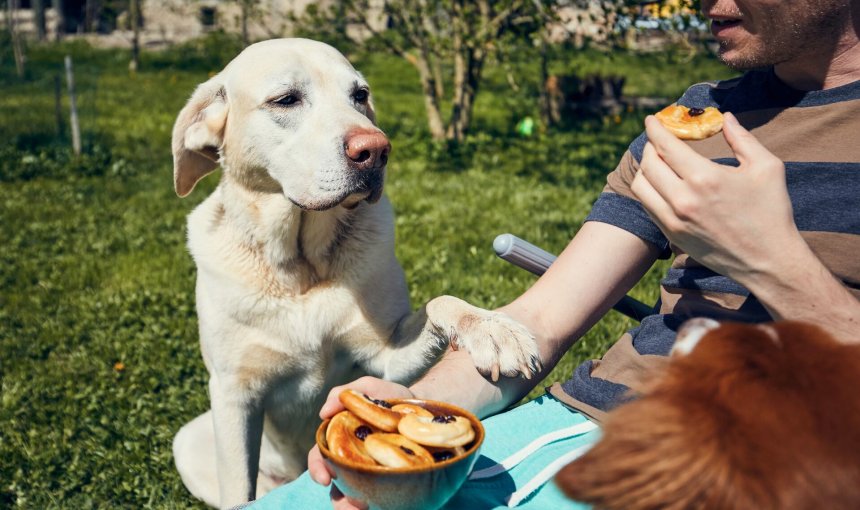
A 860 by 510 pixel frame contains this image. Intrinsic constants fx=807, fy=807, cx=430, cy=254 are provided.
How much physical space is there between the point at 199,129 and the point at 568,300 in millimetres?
1614

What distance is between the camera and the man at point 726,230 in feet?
5.06

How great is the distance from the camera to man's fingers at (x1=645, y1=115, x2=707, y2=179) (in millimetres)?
1552

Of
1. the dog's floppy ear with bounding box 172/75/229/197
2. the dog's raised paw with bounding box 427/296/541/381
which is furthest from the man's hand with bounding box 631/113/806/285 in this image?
the dog's floppy ear with bounding box 172/75/229/197

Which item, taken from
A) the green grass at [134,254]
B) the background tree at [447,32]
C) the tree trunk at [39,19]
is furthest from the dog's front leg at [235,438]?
the tree trunk at [39,19]

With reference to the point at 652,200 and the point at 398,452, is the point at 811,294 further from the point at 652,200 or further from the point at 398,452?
the point at 398,452

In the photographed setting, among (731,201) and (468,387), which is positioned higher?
(731,201)

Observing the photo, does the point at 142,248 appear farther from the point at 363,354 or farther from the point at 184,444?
the point at 363,354

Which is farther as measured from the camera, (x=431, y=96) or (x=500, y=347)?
(x=431, y=96)

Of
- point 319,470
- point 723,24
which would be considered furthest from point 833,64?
point 319,470

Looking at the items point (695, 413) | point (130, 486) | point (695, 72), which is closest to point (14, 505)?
point (130, 486)

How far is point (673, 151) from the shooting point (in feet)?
5.14

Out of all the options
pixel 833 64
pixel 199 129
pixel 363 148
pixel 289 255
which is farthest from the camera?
pixel 199 129

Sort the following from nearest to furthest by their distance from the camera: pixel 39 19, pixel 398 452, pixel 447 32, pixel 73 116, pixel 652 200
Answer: pixel 398 452, pixel 652 200, pixel 73 116, pixel 447 32, pixel 39 19

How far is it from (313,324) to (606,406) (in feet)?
3.76
